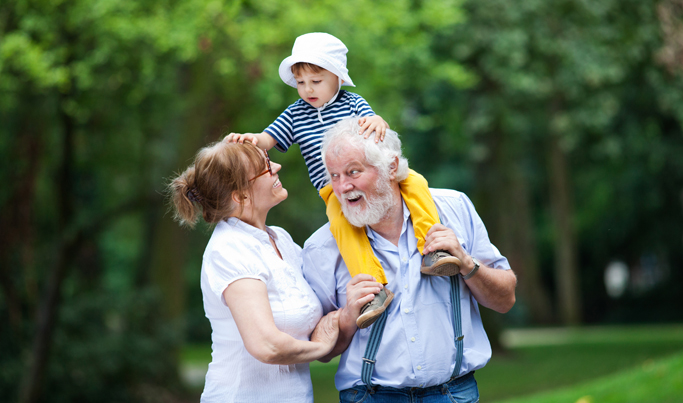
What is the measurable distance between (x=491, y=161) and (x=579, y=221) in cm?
1238

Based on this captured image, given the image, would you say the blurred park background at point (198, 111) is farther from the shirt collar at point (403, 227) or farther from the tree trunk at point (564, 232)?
the tree trunk at point (564, 232)

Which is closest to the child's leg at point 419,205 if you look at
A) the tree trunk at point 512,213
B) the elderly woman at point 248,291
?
the elderly woman at point 248,291

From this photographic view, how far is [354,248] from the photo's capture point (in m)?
2.73

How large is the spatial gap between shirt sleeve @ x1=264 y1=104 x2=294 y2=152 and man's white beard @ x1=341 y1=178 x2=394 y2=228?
45 centimetres

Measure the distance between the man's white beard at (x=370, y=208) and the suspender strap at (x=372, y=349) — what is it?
14.3 inches

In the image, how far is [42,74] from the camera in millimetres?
7047

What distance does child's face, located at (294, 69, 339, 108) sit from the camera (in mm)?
2934

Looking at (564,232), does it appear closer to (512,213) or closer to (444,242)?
(512,213)

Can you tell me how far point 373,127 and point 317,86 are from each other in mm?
364

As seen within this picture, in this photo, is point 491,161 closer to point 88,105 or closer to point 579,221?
point 88,105

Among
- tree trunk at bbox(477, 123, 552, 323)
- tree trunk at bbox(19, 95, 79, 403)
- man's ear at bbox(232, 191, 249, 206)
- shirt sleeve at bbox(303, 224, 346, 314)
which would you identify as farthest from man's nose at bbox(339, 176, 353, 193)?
tree trunk at bbox(477, 123, 552, 323)

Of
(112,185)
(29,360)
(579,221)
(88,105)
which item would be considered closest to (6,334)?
(29,360)

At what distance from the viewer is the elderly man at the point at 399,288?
2633 mm

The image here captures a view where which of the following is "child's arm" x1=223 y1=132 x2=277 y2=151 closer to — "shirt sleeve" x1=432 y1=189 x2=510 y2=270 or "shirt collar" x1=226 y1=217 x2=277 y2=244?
"shirt collar" x1=226 y1=217 x2=277 y2=244
